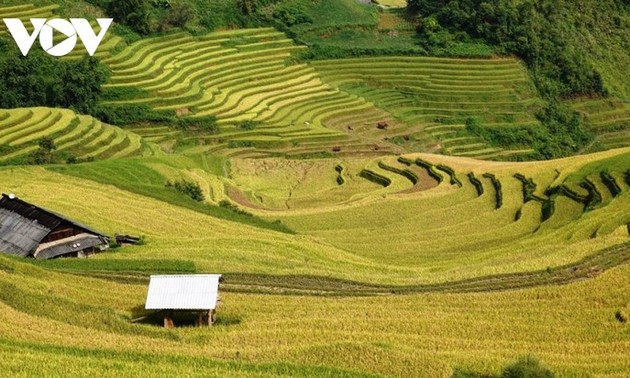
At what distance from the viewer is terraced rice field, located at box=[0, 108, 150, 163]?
131 feet

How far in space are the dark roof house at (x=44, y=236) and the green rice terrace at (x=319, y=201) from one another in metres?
0.81

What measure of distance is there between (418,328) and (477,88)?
48.5 meters

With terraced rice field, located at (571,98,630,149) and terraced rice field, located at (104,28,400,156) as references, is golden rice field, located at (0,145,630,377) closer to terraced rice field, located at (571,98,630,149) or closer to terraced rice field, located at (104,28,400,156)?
terraced rice field, located at (104,28,400,156)

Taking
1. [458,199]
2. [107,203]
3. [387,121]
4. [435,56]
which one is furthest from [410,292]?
[435,56]

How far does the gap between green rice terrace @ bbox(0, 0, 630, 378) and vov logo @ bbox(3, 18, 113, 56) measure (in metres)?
0.86

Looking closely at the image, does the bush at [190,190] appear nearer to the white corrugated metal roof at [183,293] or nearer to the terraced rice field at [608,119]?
the white corrugated metal roof at [183,293]

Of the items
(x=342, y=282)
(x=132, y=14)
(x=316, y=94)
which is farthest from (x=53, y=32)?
(x=342, y=282)

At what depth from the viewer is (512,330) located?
16953 millimetres

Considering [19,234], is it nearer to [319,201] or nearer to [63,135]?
[319,201]

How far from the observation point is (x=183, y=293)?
17.2m

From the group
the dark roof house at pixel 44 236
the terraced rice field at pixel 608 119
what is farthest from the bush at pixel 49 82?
the terraced rice field at pixel 608 119

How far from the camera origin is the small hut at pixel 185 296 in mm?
16828

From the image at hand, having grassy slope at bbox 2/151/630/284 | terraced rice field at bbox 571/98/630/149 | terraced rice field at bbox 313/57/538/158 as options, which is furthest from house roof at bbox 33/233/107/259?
terraced rice field at bbox 571/98/630/149

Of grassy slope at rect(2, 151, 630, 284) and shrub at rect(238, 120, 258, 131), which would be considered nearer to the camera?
grassy slope at rect(2, 151, 630, 284)
